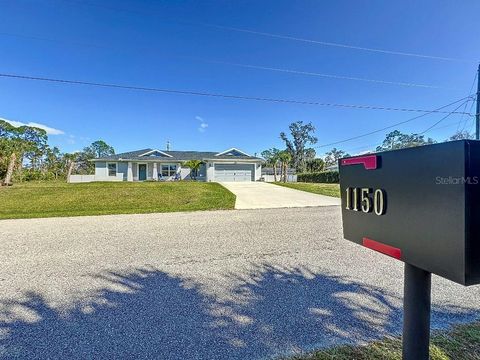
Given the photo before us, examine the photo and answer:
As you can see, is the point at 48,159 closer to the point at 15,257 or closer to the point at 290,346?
the point at 15,257

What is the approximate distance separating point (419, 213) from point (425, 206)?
0.15 ft

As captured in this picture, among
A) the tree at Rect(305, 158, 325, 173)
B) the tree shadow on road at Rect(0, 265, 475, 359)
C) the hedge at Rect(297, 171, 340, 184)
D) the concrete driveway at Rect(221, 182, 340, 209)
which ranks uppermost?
the tree at Rect(305, 158, 325, 173)

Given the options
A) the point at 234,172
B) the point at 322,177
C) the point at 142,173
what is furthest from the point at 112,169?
the point at 322,177

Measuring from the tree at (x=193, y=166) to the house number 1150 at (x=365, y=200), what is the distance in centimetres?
2545

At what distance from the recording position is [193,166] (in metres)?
26.8

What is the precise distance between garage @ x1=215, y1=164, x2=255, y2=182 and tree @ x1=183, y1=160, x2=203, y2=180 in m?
2.10

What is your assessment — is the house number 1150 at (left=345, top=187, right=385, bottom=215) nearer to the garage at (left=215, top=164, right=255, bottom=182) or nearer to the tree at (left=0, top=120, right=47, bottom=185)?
the tree at (left=0, top=120, right=47, bottom=185)

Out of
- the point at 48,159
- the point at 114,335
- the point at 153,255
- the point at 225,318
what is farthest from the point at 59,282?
the point at 48,159

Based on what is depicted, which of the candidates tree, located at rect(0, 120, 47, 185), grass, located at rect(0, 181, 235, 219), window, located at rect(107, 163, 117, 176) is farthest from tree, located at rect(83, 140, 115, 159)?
grass, located at rect(0, 181, 235, 219)

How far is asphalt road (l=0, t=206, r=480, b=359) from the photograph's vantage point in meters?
2.13

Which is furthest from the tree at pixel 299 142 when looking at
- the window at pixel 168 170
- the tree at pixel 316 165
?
the window at pixel 168 170

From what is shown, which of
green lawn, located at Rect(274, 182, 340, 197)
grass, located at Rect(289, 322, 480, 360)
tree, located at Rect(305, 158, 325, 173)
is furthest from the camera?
tree, located at Rect(305, 158, 325, 173)

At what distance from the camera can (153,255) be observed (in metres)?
4.43

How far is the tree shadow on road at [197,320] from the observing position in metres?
2.05
